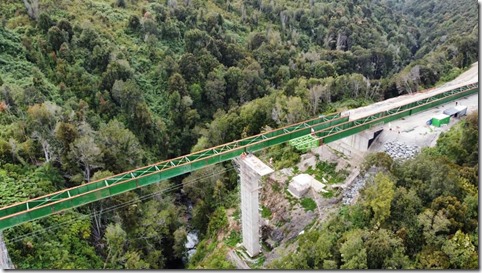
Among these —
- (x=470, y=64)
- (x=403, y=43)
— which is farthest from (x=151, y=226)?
(x=403, y=43)

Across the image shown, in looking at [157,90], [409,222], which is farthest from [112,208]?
[157,90]

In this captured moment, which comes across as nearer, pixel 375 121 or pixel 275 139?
pixel 275 139

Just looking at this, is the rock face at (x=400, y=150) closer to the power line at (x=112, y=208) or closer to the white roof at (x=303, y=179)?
the white roof at (x=303, y=179)

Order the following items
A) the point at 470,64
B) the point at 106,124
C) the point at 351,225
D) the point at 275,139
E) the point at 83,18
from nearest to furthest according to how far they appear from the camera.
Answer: the point at 351,225
the point at 275,139
the point at 106,124
the point at 83,18
the point at 470,64

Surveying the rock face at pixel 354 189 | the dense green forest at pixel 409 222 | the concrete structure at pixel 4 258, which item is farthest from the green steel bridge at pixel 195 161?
the dense green forest at pixel 409 222

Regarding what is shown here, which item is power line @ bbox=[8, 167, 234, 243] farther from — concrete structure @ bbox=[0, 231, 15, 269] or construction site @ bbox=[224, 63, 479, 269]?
construction site @ bbox=[224, 63, 479, 269]

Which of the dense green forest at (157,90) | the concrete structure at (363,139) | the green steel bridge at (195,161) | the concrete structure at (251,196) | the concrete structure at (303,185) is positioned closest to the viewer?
the green steel bridge at (195,161)

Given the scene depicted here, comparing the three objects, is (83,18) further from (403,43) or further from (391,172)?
(403,43)

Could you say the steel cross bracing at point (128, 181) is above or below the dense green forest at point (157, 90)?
above
